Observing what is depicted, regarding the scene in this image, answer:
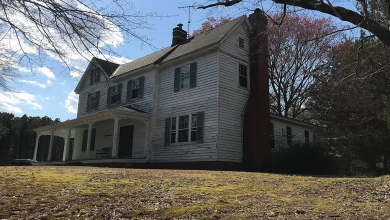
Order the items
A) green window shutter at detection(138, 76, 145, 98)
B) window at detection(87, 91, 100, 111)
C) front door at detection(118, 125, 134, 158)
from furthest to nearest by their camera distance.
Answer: window at detection(87, 91, 100, 111), front door at detection(118, 125, 134, 158), green window shutter at detection(138, 76, 145, 98)

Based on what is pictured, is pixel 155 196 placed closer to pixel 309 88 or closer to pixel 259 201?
pixel 259 201

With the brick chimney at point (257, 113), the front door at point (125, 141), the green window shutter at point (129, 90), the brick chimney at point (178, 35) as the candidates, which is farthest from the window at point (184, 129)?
the brick chimney at point (178, 35)

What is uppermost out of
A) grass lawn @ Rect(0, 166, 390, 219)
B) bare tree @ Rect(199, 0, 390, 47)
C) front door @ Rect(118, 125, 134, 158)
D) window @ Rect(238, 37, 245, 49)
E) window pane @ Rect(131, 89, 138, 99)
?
window @ Rect(238, 37, 245, 49)

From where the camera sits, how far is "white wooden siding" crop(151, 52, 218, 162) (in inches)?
612

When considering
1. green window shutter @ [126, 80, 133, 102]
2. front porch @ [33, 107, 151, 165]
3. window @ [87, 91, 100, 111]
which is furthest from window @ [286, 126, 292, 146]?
window @ [87, 91, 100, 111]

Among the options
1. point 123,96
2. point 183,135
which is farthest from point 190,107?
point 123,96

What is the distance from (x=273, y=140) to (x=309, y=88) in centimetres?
1020

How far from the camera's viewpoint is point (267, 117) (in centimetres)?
1730

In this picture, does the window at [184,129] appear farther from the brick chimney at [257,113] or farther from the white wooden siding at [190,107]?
the brick chimney at [257,113]

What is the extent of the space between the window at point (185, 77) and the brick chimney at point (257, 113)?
10.3 feet

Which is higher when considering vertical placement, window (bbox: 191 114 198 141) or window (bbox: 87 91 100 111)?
window (bbox: 87 91 100 111)

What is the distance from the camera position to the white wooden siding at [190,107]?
51.0 ft

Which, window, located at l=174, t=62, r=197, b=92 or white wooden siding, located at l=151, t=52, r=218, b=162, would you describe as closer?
white wooden siding, located at l=151, t=52, r=218, b=162

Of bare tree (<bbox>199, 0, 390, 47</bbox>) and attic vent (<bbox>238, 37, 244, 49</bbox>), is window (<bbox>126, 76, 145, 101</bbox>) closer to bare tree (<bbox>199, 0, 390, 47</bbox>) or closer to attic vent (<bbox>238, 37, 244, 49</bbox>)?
attic vent (<bbox>238, 37, 244, 49</bbox>)
